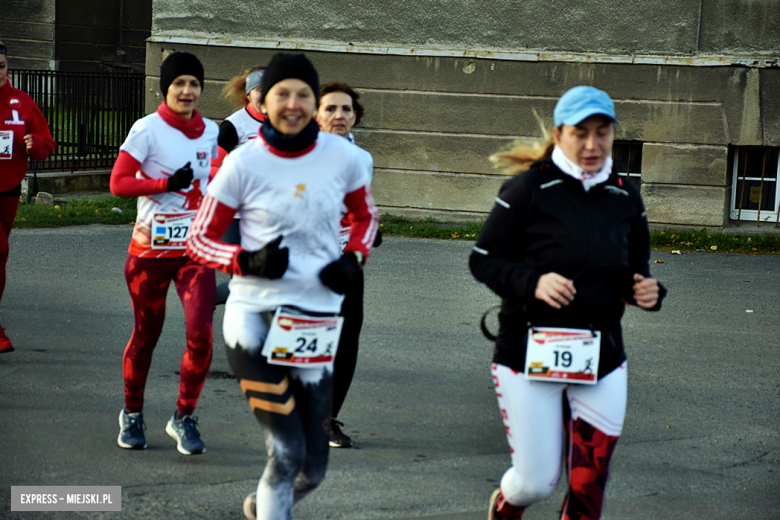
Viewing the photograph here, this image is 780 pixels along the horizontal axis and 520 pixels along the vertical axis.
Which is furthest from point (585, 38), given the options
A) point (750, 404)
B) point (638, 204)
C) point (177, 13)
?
point (638, 204)

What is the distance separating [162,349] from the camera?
682cm

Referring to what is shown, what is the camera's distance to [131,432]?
4.82 meters

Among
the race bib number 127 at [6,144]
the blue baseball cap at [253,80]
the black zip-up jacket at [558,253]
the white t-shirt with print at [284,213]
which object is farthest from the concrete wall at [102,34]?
the black zip-up jacket at [558,253]

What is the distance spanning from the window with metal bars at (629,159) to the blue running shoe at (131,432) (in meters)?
9.82

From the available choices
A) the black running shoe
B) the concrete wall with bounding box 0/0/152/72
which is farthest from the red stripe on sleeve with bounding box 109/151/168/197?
the concrete wall with bounding box 0/0/152/72

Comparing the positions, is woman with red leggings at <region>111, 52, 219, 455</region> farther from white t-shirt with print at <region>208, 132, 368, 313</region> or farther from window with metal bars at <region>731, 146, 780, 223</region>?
window with metal bars at <region>731, 146, 780, 223</region>

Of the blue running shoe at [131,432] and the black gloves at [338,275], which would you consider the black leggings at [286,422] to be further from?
the blue running shoe at [131,432]

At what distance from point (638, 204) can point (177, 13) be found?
39.4 ft

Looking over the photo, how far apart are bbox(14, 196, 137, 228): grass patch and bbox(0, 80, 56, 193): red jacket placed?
571cm

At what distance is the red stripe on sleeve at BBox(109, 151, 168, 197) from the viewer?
4.72 m

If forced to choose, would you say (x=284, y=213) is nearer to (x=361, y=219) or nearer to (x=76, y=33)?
(x=361, y=219)

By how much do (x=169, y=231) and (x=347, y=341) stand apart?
1050 mm

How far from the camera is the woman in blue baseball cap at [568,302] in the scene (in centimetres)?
325

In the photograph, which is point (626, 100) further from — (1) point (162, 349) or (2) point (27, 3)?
(2) point (27, 3)
